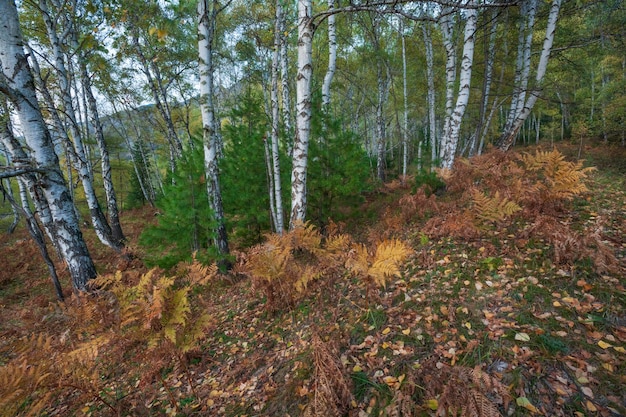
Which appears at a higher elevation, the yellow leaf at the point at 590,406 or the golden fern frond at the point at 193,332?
the yellow leaf at the point at 590,406

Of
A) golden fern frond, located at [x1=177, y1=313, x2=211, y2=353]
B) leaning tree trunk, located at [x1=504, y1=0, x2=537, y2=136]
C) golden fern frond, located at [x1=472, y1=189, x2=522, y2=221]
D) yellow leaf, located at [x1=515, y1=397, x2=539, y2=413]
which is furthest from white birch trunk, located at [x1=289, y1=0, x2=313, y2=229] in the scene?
leaning tree trunk, located at [x1=504, y1=0, x2=537, y2=136]

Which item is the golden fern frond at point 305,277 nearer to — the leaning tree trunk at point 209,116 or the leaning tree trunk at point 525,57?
the leaning tree trunk at point 209,116

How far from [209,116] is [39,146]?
275cm

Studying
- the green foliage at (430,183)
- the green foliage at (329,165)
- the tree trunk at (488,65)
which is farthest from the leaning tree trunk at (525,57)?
the green foliage at (329,165)

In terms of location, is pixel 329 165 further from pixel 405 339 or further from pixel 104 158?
pixel 104 158

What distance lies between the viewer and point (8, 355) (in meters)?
4.74

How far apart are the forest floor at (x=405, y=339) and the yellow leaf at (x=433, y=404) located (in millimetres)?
14

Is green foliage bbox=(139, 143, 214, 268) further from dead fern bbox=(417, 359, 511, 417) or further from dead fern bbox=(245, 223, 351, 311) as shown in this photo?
dead fern bbox=(417, 359, 511, 417)

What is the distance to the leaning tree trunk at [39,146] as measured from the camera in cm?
390

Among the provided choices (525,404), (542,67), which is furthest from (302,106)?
(542,67)

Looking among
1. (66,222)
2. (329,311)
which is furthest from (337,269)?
(66,222)

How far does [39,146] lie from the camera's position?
169 inches

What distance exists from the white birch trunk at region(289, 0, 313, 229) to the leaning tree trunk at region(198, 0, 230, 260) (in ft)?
5.75

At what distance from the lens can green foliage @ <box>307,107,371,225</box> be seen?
7.03 metres
